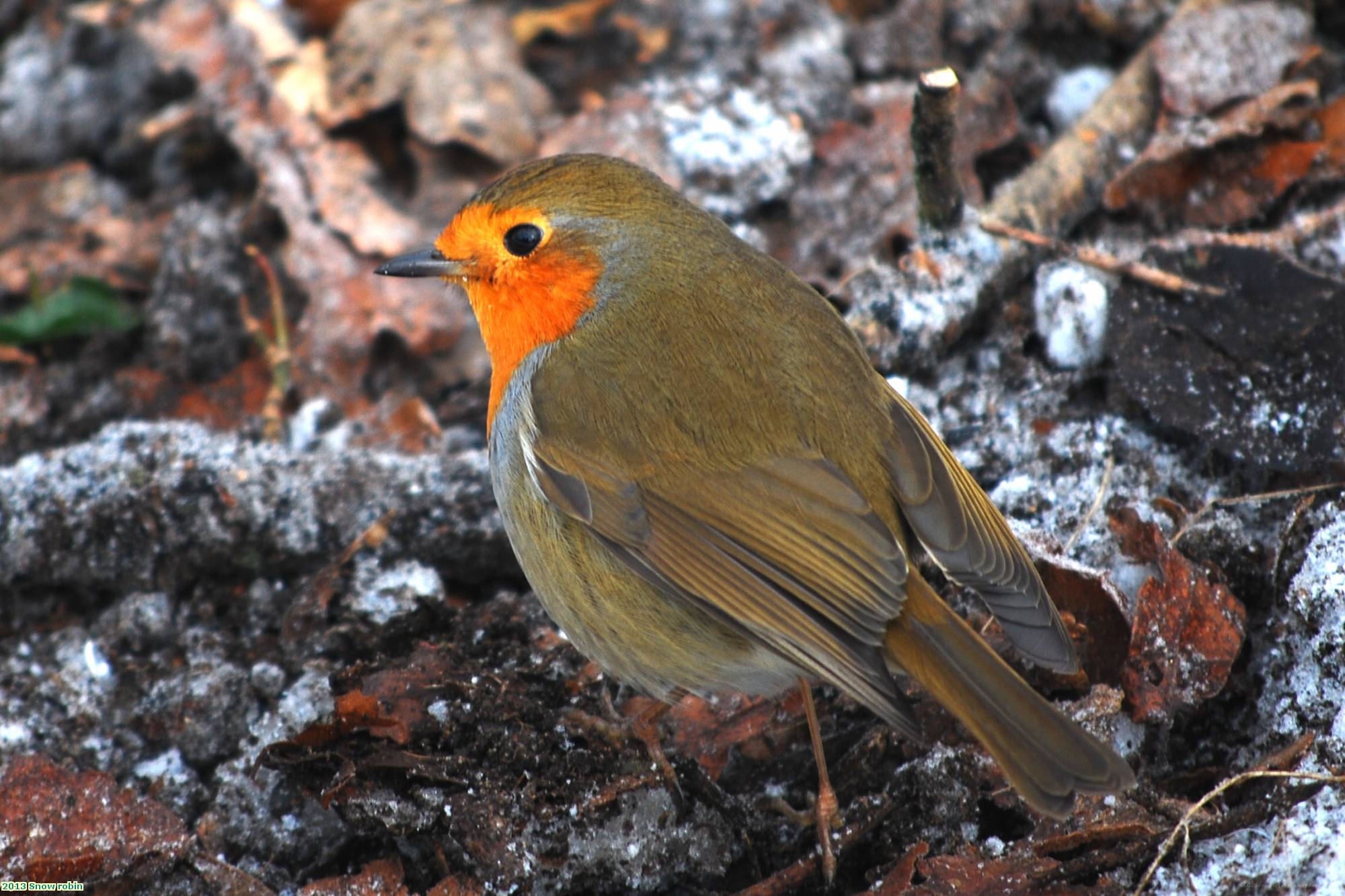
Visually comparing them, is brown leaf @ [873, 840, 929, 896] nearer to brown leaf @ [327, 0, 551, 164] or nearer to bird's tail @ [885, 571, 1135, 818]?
bird's tail @ [885, 571, 1135, 818]

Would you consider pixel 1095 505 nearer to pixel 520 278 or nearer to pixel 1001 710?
pixel 1001 710

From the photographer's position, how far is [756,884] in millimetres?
2551

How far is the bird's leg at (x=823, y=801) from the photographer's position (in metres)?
2.52

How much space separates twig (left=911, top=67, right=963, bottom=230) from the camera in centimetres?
324

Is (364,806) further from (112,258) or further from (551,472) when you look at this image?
(112,258)

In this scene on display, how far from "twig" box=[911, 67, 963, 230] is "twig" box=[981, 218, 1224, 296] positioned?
0.12 m

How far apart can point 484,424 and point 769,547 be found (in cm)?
136

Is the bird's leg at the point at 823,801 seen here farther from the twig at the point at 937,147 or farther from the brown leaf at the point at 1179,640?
the twig at the point at 937,147

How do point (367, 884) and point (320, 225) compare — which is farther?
point (320, 225)

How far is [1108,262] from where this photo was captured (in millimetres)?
3408


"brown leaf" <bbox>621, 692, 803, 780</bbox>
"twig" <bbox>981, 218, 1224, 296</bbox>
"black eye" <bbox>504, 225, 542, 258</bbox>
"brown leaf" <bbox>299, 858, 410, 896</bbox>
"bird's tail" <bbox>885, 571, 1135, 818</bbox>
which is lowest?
"brown leaf" <bbox>621, 692, 803, 780</bbox>

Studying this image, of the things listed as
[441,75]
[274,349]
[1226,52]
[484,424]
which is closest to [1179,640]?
[484,424]

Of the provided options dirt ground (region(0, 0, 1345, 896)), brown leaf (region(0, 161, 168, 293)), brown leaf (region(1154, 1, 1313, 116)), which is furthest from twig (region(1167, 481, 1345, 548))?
brown leaf (region(0, 161, 168, 293))

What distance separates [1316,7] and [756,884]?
318cm
